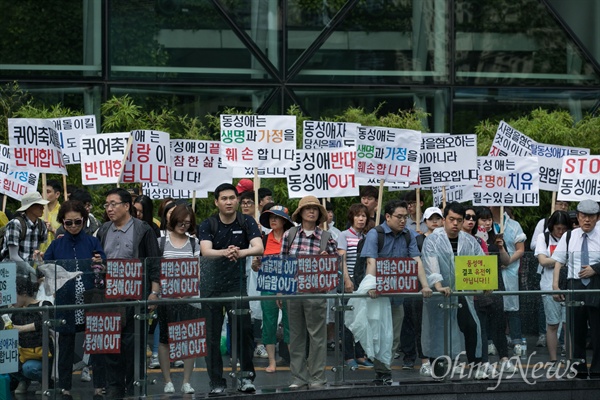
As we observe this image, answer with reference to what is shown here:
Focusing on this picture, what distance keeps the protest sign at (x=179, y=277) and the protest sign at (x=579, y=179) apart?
247 inches

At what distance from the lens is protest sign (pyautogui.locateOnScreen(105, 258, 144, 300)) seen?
11.5 metres

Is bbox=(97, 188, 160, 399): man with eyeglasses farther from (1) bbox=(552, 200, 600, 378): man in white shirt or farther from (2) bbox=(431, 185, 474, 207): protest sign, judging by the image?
(2) bbox=(431, 185, 474, 207): protest sign

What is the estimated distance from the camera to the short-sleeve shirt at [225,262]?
39.6 feet

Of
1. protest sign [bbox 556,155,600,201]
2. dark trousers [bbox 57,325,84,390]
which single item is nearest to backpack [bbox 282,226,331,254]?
dark trousers [bbox 57,325,84,390]

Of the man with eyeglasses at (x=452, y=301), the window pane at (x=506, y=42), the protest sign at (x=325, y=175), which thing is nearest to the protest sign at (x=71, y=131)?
the protest sign at (x=325, y=175)

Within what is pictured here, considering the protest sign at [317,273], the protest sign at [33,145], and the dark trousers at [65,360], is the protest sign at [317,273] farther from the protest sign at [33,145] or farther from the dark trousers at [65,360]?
the protest sign at [33,145]

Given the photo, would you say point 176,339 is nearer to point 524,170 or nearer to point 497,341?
point 497,341

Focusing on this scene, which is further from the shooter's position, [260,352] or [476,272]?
[476,272]

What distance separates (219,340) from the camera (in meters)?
12.2

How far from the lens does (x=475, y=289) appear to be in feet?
43.7

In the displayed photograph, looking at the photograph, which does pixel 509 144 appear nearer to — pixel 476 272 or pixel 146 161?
pixel 476 272

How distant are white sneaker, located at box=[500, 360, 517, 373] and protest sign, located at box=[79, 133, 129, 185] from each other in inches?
201

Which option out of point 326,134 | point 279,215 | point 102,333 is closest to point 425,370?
point 279,215

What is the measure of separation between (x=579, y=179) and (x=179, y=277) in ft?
21.6
